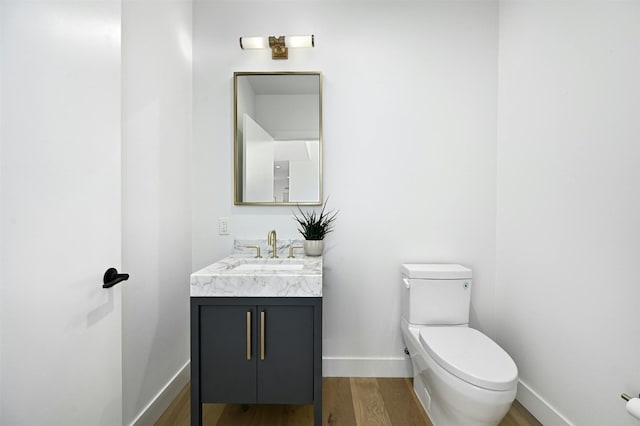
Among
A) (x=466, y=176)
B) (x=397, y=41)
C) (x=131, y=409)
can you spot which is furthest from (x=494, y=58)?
(x=131, y=409)

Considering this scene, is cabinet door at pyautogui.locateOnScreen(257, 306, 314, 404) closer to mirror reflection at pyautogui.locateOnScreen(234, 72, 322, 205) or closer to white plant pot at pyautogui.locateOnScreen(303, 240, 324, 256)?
white plant pot at pyautogui.locateOnScreen(303, 240, 324, 256)

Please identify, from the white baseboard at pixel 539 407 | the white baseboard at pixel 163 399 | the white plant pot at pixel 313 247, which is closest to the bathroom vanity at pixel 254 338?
the white baseboard at pixel 163 399

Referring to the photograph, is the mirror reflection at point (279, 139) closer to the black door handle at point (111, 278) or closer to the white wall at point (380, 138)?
the white wall at point (380, 138)

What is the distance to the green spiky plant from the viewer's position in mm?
1895

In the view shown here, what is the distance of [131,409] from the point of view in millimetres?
1330

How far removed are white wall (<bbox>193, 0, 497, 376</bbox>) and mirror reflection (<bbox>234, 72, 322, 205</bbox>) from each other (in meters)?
0.08

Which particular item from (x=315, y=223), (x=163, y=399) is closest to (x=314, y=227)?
(x=315, y=223)

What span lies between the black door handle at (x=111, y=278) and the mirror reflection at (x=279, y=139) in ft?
3.22

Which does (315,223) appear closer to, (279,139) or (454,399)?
(279,139)

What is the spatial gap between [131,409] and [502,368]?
1.66 m

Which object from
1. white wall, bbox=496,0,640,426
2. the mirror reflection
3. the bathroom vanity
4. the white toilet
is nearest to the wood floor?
the white toilet

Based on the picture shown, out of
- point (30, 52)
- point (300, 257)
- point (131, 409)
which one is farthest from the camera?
point (300, 257)

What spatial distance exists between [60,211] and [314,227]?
126 cm

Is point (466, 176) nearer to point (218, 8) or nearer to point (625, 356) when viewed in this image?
point (625, 356)
